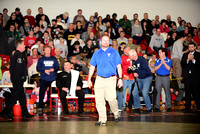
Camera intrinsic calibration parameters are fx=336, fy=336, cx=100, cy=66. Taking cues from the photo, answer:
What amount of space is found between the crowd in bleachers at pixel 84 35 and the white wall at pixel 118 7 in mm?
1010

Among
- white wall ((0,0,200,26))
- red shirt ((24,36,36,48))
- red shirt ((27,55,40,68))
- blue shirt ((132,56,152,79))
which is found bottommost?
blue shirt ((132,56,152,79))

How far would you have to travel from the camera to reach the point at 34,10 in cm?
1722

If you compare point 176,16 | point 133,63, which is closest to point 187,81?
point 133,63

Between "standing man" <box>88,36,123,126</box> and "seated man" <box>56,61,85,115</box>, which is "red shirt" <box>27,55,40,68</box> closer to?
"seated man" <box>56,61,85,115</box>

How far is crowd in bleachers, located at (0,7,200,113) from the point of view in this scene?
13.3 m

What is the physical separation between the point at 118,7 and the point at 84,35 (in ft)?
13.5

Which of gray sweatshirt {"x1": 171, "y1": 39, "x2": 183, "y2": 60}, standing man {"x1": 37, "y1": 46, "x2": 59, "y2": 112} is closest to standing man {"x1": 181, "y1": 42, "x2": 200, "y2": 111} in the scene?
gray sweatshirt {"x1": 171, "y1": 39, "x2": 183, "y2": 60}

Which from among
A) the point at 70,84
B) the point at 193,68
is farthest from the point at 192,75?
the point at 70,84

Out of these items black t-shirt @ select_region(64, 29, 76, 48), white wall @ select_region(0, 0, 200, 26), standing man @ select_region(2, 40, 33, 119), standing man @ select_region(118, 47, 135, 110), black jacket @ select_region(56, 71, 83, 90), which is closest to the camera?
standing man @ select_region(2, 40, 33, 119)

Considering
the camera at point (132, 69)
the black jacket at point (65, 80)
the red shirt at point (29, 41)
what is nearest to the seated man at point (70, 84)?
the black jacket at point (65, 80)

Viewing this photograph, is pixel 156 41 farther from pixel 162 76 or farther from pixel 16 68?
pixel 16 68

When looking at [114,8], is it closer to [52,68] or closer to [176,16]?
[176,16]

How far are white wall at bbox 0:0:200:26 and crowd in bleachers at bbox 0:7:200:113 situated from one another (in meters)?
1.01

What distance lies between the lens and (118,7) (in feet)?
60.6
